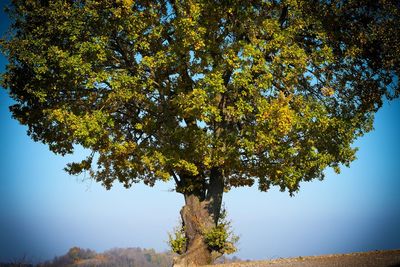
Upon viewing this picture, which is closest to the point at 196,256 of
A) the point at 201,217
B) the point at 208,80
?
the point at 201,217

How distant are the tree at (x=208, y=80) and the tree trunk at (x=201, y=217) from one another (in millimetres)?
50

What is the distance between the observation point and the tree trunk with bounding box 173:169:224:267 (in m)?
18.6

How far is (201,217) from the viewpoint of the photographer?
1939 cm

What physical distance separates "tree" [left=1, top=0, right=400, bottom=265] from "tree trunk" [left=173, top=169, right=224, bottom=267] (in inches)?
2.0

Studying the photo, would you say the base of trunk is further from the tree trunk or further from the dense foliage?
the dense foliage

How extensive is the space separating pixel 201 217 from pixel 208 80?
6667 mm

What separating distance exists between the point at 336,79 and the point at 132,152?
32.2 ft

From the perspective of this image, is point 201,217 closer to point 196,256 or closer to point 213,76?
point 196,256

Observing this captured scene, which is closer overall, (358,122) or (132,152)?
(358,122)

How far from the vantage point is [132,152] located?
63.5 feet

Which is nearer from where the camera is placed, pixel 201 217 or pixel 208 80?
pixel 208 80

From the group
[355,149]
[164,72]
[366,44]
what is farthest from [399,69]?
[164,72]

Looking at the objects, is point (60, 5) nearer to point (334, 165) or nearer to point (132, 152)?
point (132, 152)

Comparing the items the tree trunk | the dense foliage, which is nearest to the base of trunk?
the tree trunk
